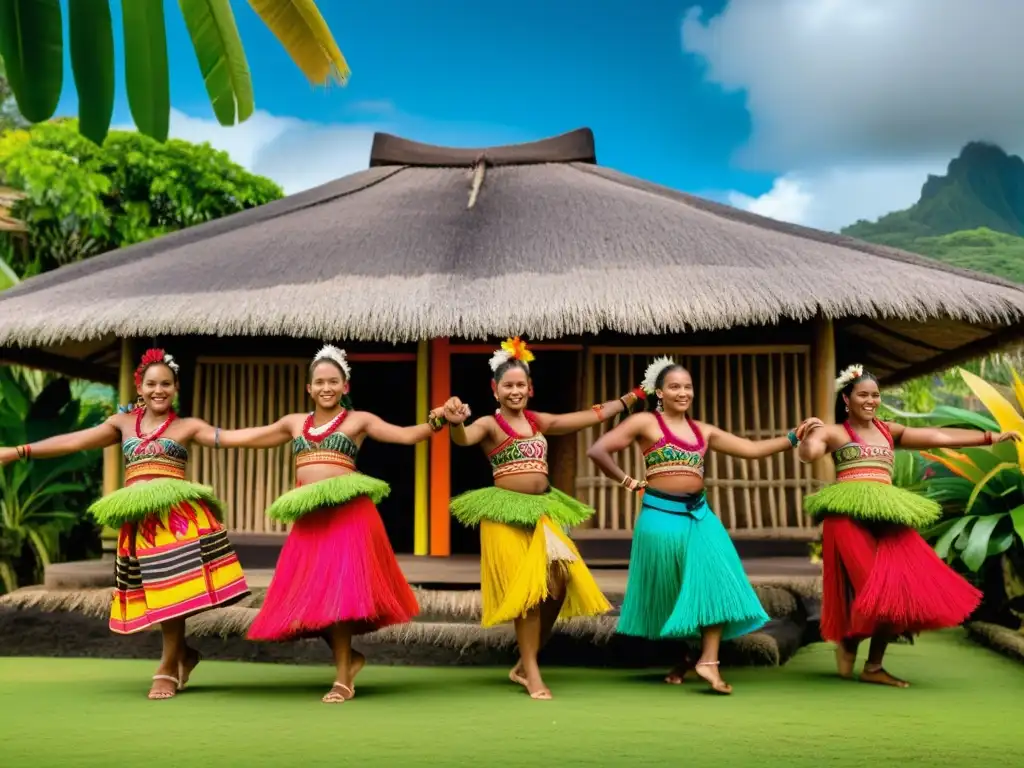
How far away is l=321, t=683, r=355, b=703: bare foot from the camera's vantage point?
4137 mm

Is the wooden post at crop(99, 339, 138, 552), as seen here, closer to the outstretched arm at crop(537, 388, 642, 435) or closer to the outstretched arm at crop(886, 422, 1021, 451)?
the outstretched arm at crop(537, 388, 642, 435)

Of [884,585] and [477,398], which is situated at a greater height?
[477,398]

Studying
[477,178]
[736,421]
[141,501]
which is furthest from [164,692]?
[477,178]

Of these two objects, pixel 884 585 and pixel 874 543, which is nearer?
pixel 884 585

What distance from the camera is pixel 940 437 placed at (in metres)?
4.78

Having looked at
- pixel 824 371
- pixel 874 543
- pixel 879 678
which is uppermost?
pixel 824 371

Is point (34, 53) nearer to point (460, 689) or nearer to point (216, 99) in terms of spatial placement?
point (216, 99)

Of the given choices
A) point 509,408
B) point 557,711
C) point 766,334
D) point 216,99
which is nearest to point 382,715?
point 557,711

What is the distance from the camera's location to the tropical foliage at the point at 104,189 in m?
16.2

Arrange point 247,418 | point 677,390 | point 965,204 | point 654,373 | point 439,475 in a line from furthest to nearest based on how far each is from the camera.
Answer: point 965,204
point 247,418
point 439,475
point 654,373
point 677,390

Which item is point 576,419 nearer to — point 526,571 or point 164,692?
point 526,571

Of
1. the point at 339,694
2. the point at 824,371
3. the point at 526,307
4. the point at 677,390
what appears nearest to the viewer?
the point at 339,694

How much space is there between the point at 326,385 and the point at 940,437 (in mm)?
2713

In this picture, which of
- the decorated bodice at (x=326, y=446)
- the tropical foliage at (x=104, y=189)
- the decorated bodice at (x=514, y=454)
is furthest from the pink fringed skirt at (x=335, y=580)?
the tropical foliage at (x=104, y=189)
